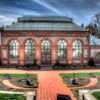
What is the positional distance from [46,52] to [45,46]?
50.1 inches

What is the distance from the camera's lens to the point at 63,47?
1121 inches

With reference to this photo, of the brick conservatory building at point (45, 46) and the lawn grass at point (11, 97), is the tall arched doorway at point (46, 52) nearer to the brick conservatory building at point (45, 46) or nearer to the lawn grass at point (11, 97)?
the brick conservatory building at point (45, 46)

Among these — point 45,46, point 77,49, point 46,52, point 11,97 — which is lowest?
point 11,97

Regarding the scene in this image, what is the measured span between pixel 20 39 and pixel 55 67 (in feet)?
30.2

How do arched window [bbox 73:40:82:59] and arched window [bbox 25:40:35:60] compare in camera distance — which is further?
arched window [bbox 73:40:82:59]

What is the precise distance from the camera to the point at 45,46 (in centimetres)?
2827

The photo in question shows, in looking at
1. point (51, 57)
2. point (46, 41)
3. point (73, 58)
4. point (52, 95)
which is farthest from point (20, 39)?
point (52, 95)

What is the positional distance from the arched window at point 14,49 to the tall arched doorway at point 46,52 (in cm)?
520

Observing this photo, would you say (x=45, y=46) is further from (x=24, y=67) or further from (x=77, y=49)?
(x=77, y=49)

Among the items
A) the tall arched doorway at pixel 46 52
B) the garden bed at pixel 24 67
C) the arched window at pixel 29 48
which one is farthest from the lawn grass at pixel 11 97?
the tall arched doorway at pixel 46 52

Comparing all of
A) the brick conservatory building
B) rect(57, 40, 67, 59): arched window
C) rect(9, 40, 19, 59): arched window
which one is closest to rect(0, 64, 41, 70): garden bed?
the brick conservatory building

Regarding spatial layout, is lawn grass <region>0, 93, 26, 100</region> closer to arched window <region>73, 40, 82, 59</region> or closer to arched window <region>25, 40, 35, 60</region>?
arched window <region>25, 40, 35, 60</region>

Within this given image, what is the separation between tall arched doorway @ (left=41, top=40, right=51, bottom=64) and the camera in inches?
1110

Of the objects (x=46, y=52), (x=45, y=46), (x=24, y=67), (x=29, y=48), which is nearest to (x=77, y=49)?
(x=46, y=52)
